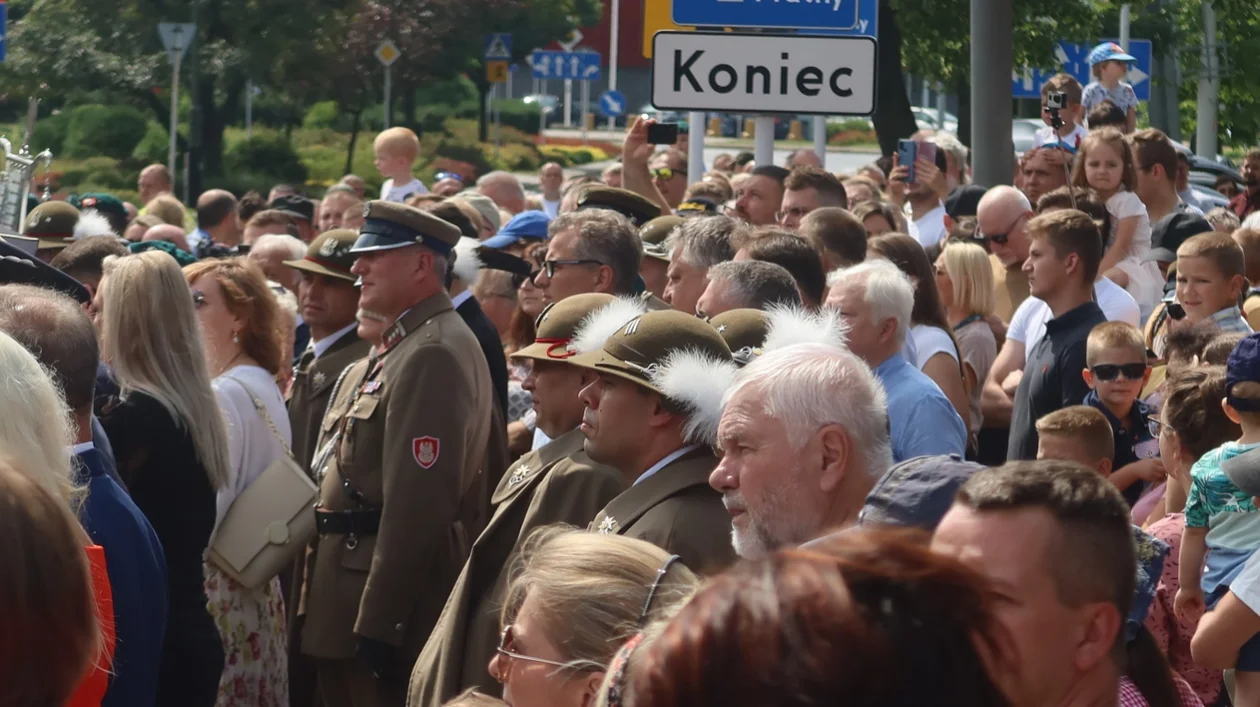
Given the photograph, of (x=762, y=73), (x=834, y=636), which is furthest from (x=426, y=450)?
(x=834, y=636)

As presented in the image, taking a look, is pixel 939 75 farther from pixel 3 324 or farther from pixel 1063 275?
pixel 3 324

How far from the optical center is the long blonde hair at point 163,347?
492 cm

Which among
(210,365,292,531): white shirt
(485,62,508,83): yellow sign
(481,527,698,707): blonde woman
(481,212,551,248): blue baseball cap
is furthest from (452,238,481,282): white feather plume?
(485,62,508,83): yellow sign

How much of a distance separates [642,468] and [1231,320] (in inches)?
122

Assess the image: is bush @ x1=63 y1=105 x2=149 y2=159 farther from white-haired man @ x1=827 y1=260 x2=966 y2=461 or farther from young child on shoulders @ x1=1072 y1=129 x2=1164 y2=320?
white-haired man @ x1=827 y1=260 x2=966 y2=461

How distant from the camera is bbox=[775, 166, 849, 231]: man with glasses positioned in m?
8.77

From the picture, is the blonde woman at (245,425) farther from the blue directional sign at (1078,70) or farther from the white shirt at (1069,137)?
the blue directional sign at (1078,70)

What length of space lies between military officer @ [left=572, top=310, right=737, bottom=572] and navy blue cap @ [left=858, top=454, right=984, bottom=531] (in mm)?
1001

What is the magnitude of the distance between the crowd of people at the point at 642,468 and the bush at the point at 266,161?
31.9 meters

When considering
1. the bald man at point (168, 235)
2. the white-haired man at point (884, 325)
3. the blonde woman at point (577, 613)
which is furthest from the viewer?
the bald man at point (168, 235)

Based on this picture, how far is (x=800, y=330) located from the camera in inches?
180

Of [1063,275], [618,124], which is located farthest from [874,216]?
[618,124]

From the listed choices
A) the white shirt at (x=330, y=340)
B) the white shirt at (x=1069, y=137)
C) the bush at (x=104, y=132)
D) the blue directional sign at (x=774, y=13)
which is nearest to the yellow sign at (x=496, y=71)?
the bush at (x=104, y=132)

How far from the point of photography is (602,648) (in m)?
2.88
